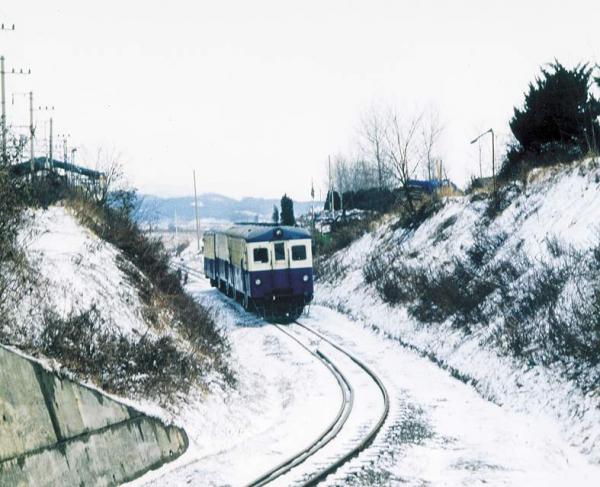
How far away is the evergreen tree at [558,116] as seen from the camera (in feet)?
89.8

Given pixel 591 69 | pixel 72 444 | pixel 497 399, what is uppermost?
pixel 591 69

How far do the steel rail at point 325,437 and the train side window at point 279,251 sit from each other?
8271 millimetres

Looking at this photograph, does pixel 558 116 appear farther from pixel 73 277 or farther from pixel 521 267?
pixel 73 277

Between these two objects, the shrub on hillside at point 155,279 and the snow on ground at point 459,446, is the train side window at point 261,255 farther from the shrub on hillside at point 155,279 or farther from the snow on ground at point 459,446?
the snow on ground at point 459,446

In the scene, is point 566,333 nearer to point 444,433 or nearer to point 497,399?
point 497,399

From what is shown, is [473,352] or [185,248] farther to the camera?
[185,248]

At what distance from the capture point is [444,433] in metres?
11.6

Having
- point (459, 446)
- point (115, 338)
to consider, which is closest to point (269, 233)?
point (115, 338)

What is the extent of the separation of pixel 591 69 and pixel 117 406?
83.7 ft

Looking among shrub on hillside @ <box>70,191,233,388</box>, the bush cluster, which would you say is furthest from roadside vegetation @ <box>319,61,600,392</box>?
shrub on hillside @ <box>70,191,233,388</box>

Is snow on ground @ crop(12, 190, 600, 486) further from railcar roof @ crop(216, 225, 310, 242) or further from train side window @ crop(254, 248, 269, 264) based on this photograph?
railcar roof @ crop(216, 225, 310, 242)

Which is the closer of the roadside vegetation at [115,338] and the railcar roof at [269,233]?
the roadside vegetation at [115,338]

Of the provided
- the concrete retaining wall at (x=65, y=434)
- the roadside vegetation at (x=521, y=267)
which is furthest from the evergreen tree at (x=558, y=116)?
the concrete retaining wall at (x=65, y=434)

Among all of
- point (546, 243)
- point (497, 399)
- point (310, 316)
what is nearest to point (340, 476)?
point (497, 399)
